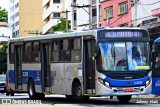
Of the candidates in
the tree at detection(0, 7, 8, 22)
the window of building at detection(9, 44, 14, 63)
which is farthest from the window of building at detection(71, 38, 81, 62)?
the tree at detection(0, 7, 8, 22)

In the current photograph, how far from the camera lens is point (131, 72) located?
830 inches

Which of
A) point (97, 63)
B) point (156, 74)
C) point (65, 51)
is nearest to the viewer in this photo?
point (97, 63)

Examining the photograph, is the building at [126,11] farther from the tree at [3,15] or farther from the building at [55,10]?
the tree at [3,15]

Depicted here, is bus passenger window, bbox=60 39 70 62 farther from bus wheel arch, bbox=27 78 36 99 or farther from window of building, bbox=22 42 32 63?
bus wheel arch, bbox=27 78 36 99

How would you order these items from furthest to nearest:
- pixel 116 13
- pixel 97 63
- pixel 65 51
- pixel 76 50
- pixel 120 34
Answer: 1. pixel 116 13
2. pixel 65 51
3. pixel 76 50
4. pixel 120 34
5. pixel 97 63

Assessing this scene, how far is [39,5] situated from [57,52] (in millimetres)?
89033

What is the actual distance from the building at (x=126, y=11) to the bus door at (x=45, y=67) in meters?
18.8

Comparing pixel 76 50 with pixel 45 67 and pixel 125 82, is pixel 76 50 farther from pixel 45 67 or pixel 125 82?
pixel 45 67

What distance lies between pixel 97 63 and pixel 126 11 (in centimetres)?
2806

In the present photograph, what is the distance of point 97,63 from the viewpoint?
69.2ft

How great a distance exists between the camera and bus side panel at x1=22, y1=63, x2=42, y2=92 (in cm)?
2563

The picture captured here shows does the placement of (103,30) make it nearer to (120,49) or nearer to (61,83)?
(120,49)

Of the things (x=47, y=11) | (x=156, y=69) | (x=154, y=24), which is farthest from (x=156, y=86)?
(x=47, y=11)

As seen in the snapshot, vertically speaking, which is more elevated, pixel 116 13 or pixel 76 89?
pixel 116 13
